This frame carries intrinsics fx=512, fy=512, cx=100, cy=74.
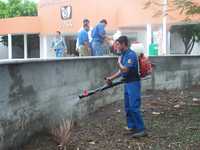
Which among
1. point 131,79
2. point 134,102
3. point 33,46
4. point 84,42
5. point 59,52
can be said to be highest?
point 33,46

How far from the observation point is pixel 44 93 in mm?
8031

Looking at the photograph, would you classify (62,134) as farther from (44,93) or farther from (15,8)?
(15,8)

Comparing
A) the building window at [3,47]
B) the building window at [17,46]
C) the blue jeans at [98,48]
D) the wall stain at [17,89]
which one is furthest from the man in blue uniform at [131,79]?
the building window at [3,47]

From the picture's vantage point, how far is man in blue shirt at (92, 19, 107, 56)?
47.6 ft

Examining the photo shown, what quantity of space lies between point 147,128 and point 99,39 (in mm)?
6400

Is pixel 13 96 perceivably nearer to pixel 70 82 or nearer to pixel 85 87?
pixel 70 82

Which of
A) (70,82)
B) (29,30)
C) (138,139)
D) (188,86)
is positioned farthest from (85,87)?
(29,30)

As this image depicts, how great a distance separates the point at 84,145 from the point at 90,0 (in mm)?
22219

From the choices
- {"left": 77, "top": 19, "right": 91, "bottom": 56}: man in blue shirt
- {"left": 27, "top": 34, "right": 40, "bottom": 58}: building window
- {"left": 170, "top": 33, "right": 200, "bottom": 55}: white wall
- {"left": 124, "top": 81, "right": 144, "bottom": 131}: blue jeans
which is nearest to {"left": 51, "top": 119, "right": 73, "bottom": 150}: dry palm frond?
{"left": 124, "top": 81, "right": 144, "bottom": 131}: blue jeans

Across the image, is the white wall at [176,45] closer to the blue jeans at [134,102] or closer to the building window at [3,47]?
the blue jeans at [134,102]

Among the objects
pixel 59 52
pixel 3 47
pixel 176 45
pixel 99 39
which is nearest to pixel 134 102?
pixel 99 39

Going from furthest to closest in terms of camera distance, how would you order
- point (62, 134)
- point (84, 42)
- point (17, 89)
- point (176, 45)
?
point (176, 45), point (84, 42), point (62, 134), point (17, 89)

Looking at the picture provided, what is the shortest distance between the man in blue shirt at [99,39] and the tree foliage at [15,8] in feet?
122

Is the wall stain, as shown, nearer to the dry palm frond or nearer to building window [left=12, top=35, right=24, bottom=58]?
the dry palm frond
